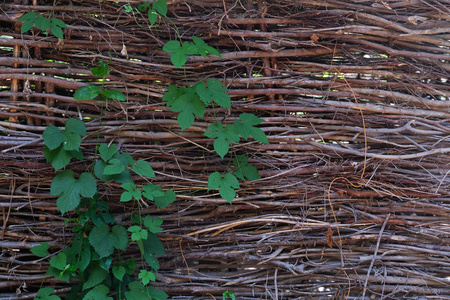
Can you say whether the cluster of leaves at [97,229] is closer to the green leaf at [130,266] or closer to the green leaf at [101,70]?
the green leaf at [130,266]

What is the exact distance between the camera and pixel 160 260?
1.76 metres

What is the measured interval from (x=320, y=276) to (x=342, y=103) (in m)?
0.82

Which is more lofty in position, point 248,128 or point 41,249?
point 248,128

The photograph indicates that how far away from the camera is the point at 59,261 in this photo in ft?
5.11

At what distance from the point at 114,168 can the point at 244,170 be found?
1.85ft

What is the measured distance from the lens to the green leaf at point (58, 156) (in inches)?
60.2

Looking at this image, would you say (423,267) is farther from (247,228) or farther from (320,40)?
(320,40)

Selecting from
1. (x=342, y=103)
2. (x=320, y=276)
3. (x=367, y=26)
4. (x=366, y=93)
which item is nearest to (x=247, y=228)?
(x=320, y=276)

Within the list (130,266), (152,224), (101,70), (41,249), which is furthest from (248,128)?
(41,249)

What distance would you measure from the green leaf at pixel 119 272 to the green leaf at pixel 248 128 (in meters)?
0.75

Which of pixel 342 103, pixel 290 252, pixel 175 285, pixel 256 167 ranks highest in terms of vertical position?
pixel 342 103

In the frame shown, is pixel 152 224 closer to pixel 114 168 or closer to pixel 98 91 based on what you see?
pixel 114 168

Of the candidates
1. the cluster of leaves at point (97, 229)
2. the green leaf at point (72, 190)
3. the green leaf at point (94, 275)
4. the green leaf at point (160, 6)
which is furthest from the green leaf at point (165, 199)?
the green leaf at point (160, 6)

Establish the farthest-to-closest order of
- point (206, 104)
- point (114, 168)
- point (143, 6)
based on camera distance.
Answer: point (143, 6) < point (206, 104) < point (114, 168)
